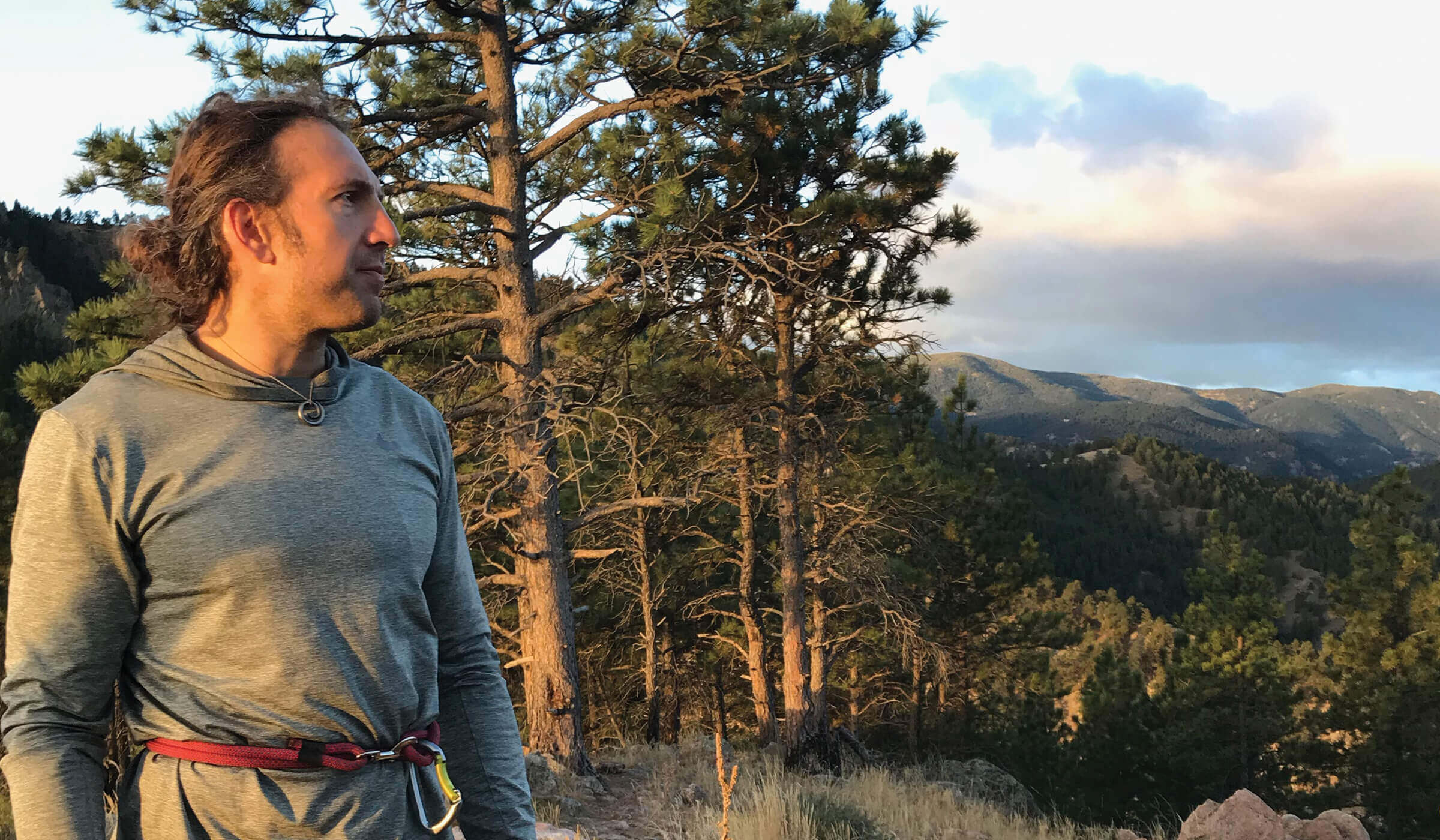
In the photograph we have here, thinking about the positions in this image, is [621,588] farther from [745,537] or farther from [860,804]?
[860,804]

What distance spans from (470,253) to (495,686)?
830cm

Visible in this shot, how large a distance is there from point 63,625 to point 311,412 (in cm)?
40

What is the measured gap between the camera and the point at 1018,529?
70.3 ft

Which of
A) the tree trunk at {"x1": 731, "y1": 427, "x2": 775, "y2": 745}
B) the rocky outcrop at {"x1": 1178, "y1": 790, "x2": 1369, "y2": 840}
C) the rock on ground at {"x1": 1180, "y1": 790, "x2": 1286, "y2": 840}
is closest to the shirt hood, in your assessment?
the rock on ground at {"x1": 1180, "y1": 790, "x2": 1286, "y2": 840}

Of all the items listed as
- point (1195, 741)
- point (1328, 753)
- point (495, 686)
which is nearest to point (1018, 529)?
point (1195, 741)

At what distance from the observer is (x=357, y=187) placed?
1.46 meters

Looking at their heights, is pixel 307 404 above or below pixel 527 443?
above

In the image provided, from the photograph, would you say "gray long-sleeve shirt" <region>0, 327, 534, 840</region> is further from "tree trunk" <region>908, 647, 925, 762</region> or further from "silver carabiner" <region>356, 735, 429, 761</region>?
"tree trunk" <region>908, 647, 925, 762</region>

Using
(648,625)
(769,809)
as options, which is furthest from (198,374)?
(648,625)

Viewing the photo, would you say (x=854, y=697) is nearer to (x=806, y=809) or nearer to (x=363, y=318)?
(x=806, y=809)

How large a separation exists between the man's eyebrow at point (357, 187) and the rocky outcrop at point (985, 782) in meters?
11.9

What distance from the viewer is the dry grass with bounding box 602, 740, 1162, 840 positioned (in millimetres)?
5293

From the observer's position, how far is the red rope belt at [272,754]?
125 centimetres

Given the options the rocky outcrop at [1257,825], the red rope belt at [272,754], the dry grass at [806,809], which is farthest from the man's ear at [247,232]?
the rocky outcrop at [1257,825]
